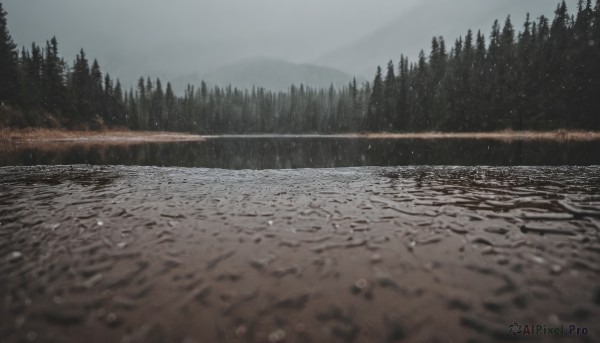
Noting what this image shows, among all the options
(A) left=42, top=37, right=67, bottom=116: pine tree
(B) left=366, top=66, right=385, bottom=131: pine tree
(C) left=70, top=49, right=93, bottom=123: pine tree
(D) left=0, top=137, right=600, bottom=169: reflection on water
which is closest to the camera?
(D) left=0, top=137, right=600, bottom=169: reflection on water

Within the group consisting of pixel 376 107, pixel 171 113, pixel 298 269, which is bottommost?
pixel 298 269

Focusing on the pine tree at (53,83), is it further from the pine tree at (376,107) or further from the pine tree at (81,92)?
the pine tree at (376,107)

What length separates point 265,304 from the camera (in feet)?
14.4

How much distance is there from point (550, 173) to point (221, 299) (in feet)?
64.3

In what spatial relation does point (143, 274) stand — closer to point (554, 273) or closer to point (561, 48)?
point (554, 273)

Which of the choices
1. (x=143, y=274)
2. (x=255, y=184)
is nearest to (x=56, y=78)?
(x=255, y=184)

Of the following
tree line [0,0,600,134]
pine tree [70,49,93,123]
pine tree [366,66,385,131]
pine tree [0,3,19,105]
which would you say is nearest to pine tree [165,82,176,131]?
tree line [0,0,600,134]

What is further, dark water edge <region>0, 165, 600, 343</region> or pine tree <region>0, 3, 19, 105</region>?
pine tree <region>0, 3, 19, 105</region>

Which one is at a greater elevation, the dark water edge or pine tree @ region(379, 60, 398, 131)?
pine tree @ region(379, 60, 398, 131)

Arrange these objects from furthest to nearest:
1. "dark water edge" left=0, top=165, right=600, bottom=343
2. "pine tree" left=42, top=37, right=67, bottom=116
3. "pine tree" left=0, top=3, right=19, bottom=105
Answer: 1. "pine tree" left=42, top=37, right=67, bottom=116
2. "pine tree" left=0, top=3, right=19, bottom=105
3. "dark water edge" left=0, top=165, right=600, bottom=343

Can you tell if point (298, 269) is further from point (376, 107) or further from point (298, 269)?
point (376, 107)

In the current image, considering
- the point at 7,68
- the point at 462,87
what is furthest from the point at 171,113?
the point at 462,87

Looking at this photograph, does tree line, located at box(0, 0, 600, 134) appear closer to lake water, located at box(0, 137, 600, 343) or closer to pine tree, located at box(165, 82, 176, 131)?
pine tree, located at box(165, 82, 176, 131)

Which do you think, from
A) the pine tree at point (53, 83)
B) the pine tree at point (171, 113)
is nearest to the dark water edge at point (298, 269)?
the pine tree at point (53, 83)
